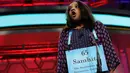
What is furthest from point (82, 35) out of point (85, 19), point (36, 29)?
point (36, 29)

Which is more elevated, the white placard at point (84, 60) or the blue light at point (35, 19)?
the white placard at point (84, 60)

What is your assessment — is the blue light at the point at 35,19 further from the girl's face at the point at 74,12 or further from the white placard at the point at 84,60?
the white placard at the point at 84,60

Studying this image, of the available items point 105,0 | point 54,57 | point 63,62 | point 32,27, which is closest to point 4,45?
point 32,27

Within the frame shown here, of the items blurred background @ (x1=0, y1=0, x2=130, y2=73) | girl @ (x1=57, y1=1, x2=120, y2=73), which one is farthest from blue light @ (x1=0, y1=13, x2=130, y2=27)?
girl @ (x1=57, y1=1, x2=120, y2=73)

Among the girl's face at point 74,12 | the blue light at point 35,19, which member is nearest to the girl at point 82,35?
the girl's face at point 74,12

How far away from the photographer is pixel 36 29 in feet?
9.62

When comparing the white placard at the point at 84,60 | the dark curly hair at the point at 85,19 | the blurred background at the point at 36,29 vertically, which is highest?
the dark curly hair at the point at 85,19

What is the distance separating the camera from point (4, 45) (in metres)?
2.94

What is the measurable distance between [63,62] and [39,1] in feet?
5.25

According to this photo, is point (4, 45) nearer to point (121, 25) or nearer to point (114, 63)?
point (121, 25)

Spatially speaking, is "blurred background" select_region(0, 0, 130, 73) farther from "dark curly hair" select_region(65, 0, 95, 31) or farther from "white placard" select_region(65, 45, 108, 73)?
"white placard" select_region(65, 45, 108, 73)

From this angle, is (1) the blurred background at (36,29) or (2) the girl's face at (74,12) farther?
(1) the blurred background at (36,29)

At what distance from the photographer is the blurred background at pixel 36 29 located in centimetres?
277

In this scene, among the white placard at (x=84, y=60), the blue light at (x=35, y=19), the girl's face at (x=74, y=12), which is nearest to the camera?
the white placard at (x=84, y=60)
